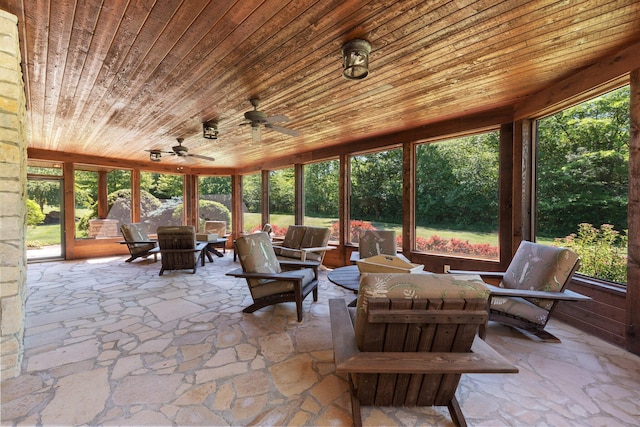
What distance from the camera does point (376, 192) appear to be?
577 cm

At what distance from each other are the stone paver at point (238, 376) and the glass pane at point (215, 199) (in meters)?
5.57

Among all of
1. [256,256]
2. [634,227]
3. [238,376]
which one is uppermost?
[634,227]

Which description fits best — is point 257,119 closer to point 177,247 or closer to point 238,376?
point 238,376

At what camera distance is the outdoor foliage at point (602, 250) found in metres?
2.80

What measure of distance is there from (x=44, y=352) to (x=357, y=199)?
5.09 meters

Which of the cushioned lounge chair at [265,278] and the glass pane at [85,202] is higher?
the glass pane at [85,202]

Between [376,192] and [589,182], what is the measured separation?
10.6ft

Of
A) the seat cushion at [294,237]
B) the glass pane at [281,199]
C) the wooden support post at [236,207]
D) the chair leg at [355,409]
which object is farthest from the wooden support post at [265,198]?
the chair leg at [355,409]

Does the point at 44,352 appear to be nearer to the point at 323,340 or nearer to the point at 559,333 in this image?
the point at 323,340

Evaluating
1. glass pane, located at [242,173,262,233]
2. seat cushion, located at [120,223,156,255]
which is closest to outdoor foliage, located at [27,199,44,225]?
seat cushion, located at [120,223,156,255]

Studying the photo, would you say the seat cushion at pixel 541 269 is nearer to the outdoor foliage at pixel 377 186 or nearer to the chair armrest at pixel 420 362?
the chair armrest at pixel 420 362

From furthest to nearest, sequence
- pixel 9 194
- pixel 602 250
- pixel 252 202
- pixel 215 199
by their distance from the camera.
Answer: pixel 215 199, pixel 252 202, pixel 602 250, pixel 9 194

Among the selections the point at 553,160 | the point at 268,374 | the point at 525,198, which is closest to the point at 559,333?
the point at 525,198

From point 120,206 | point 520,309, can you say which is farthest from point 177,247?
point 520,309
